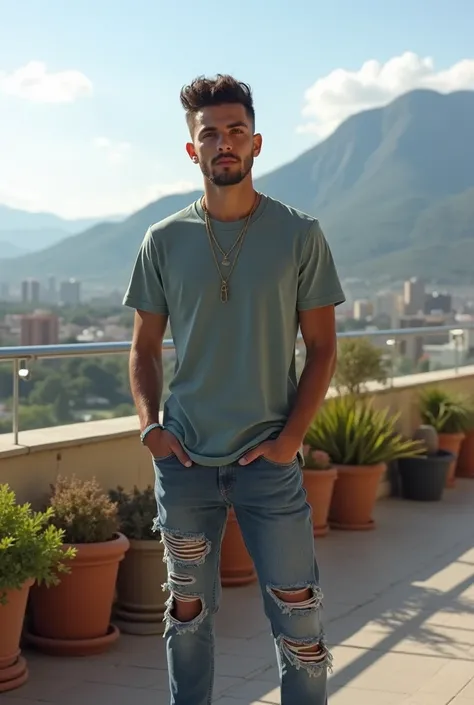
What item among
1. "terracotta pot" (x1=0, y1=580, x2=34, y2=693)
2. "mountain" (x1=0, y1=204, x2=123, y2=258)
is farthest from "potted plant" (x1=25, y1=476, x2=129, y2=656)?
"mountain" (x1=0, y1=204, x2=123, y2=258)

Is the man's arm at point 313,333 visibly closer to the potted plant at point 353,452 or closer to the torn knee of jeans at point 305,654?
the torn knee of jeans at point 305,654

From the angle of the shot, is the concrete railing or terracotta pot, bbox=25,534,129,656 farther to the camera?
the concrete railing

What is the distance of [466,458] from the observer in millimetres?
Answer: 9641

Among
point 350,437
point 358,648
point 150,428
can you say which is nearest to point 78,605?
point 358,648

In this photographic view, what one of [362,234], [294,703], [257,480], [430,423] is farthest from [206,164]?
[362,234]

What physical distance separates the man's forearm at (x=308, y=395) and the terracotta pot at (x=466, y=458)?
683 cm

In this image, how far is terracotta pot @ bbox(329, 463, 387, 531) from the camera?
7.39m

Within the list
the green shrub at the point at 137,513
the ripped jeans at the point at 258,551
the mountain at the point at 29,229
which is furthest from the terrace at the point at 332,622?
the mountain at the point at 29,229

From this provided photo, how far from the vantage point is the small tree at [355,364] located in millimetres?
8227

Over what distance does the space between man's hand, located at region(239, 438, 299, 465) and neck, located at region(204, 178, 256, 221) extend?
546 millimetres

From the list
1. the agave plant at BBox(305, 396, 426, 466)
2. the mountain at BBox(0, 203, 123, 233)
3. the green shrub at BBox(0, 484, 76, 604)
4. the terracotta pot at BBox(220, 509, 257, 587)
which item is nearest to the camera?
the green shrub at BBox(0, 484, 76, 604)

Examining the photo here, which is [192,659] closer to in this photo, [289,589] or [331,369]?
[289,589]

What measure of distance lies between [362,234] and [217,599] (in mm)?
72466

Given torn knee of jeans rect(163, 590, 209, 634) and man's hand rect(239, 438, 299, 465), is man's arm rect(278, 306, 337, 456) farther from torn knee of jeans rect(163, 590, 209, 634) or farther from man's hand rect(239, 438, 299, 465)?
torn knee of jeans rect(163, 590, 209, 634)
